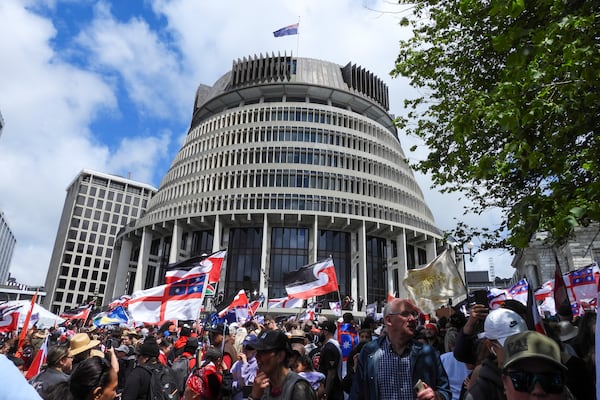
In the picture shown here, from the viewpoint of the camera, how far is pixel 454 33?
36.4ft

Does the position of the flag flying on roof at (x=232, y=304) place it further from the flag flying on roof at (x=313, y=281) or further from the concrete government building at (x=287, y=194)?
the concrete government building at (x=287, y=194)

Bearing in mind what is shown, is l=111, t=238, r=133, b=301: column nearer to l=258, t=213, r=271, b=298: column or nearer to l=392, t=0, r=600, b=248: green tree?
l=258, t=213, r=271, b=298: column

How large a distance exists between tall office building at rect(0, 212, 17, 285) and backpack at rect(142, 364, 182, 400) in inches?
7167

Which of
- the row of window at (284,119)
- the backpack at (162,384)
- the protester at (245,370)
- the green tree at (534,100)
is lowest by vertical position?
the backpack at (162,384)

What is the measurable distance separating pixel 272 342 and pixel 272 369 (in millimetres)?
248

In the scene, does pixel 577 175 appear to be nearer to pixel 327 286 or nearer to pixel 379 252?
pixel 327 286

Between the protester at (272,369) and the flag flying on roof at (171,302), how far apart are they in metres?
7.49

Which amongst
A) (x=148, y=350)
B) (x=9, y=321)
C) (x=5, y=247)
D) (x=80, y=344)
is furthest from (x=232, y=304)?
(x=5, y=247)

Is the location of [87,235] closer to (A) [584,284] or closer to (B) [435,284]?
(B) [435,284]

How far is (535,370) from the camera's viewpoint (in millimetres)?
2148

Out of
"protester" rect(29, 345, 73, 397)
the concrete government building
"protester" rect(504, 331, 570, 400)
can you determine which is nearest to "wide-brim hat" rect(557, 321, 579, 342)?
"protester" rect(504, 331, 570, 400)

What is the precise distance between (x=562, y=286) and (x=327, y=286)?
31.6 ft

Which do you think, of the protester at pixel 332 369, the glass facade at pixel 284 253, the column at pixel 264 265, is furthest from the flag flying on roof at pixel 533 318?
the glass facade at pixel 284 253

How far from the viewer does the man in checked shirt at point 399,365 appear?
153 inches
